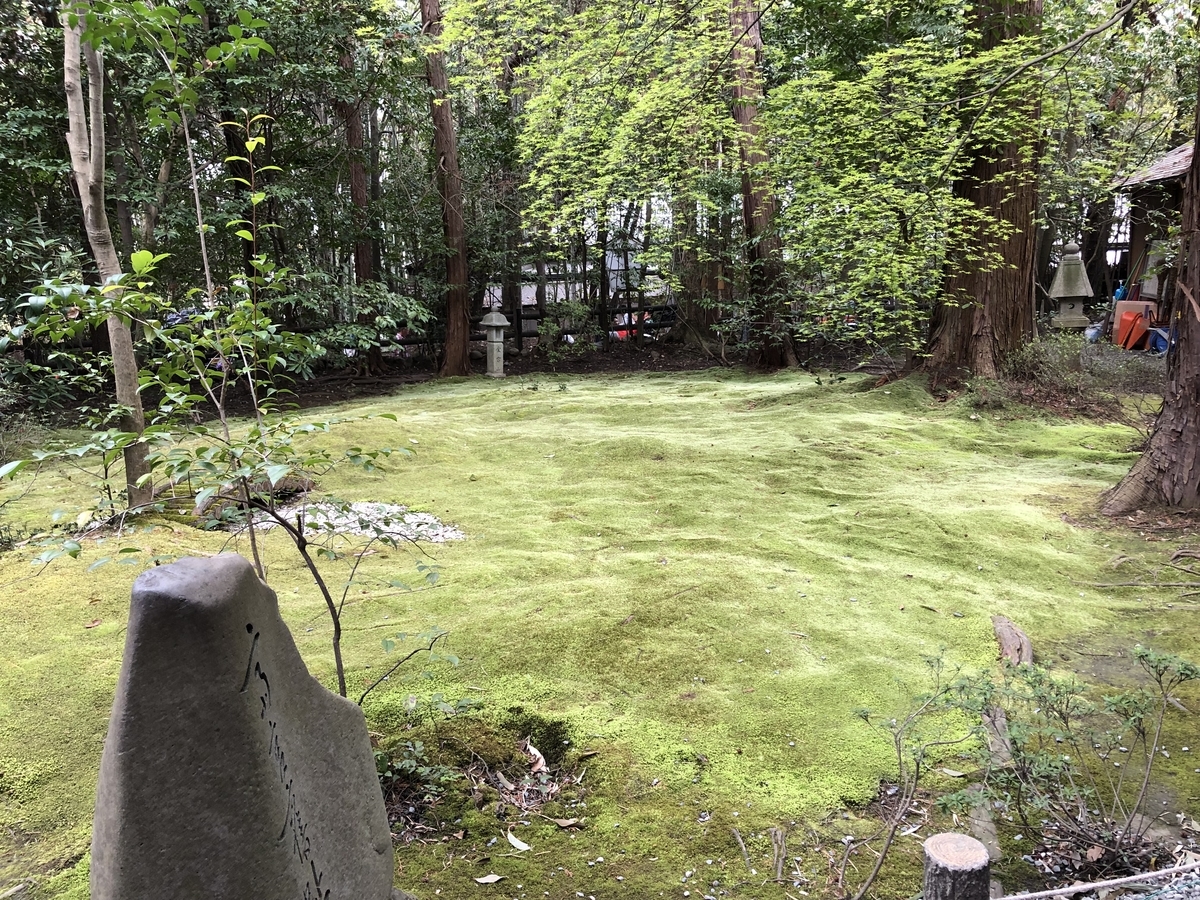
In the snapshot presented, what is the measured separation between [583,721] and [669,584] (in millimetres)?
1224

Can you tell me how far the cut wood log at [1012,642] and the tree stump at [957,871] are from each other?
5.97 ft

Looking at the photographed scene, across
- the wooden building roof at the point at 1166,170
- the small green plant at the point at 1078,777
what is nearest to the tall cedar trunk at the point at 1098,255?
the wooden building roof at the point at 1166,170

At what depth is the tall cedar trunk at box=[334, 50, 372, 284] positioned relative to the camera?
10688 millimetres

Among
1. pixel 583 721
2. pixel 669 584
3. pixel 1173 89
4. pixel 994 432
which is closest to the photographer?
pixel 583 721

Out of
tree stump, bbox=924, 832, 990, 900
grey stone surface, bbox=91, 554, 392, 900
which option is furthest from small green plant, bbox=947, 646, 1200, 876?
grey stone surface, bbox=91, 554, 392, 900

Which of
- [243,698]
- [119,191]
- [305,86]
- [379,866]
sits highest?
[305,86]

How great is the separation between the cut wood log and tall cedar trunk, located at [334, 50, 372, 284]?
31.6 ft

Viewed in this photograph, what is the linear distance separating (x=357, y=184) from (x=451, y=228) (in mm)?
1568

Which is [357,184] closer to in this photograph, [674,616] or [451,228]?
[451,228]

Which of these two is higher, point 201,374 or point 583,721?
point 201,374

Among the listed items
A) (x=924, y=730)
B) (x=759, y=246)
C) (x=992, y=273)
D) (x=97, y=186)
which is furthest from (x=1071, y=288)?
(x=97, y=186)

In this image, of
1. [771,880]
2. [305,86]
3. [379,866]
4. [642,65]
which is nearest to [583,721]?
[771,880]

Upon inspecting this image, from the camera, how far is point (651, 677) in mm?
2939

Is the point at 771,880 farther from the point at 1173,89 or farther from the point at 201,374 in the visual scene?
the point at 1173,89
